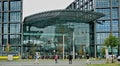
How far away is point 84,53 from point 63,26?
11.5m

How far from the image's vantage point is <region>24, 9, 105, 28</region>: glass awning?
103 meters

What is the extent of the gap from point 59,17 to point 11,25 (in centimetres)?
1856

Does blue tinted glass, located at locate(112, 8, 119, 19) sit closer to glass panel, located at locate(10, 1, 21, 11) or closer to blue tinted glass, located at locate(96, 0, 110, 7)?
blue tinted glass, located at locate(96, 0, 110, 7)

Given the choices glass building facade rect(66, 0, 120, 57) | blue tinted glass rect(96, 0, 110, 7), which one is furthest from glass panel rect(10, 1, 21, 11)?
blue tinted glass rect(96, 0, 110, 7)

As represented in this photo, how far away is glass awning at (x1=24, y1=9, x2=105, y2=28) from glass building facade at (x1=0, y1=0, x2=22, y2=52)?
3.69 m

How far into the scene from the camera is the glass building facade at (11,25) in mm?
112375

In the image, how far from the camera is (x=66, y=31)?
107 meters

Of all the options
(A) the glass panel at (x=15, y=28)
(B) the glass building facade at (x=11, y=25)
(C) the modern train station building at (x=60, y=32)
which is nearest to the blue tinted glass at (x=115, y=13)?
(C) the modern train station building at (x=60, y=32)

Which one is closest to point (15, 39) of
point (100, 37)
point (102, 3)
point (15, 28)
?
point (15, 28)

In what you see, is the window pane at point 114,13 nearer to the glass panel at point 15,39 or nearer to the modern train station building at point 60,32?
the modern train station building at point 60,32

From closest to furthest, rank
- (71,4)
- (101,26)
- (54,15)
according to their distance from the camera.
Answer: (54,15)
(101,26)
(71,4)

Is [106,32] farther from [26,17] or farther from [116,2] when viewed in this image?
[26,17]

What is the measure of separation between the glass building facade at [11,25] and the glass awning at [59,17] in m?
3.69

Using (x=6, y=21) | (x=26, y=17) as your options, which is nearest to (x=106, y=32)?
(x=26, y=17)
